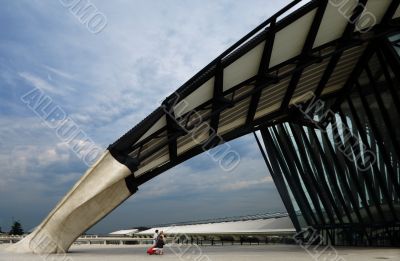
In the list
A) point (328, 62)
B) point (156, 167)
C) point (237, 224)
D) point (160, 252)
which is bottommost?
point (160, 252)

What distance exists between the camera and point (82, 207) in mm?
20406

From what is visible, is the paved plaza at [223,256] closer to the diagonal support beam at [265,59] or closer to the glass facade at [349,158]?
the glass facade at [349,158]

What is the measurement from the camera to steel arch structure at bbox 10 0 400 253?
18188mm

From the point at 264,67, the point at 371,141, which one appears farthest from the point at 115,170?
the point at 371,141

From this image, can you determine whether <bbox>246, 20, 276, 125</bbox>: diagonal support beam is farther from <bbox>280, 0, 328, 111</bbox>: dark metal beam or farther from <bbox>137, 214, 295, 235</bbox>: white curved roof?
<bbox>137, 214, 295, 235</bbox>: white curved roof

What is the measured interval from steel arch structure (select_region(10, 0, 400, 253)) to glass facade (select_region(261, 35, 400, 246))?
8.97 feet

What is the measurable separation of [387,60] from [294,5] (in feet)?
31.4

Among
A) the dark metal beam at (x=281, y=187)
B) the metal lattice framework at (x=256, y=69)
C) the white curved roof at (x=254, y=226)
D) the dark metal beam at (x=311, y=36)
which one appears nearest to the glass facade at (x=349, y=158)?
the dark metal beam at (x=281, y=187)

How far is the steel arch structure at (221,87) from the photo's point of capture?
1819cm

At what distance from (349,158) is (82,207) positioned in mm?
17052

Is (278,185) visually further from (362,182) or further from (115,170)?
(115,170)

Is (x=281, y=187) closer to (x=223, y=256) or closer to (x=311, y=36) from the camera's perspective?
(x=311, y=36)

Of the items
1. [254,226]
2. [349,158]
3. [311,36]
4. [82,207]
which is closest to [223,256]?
[82,207]

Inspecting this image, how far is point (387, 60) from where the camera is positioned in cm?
2347
